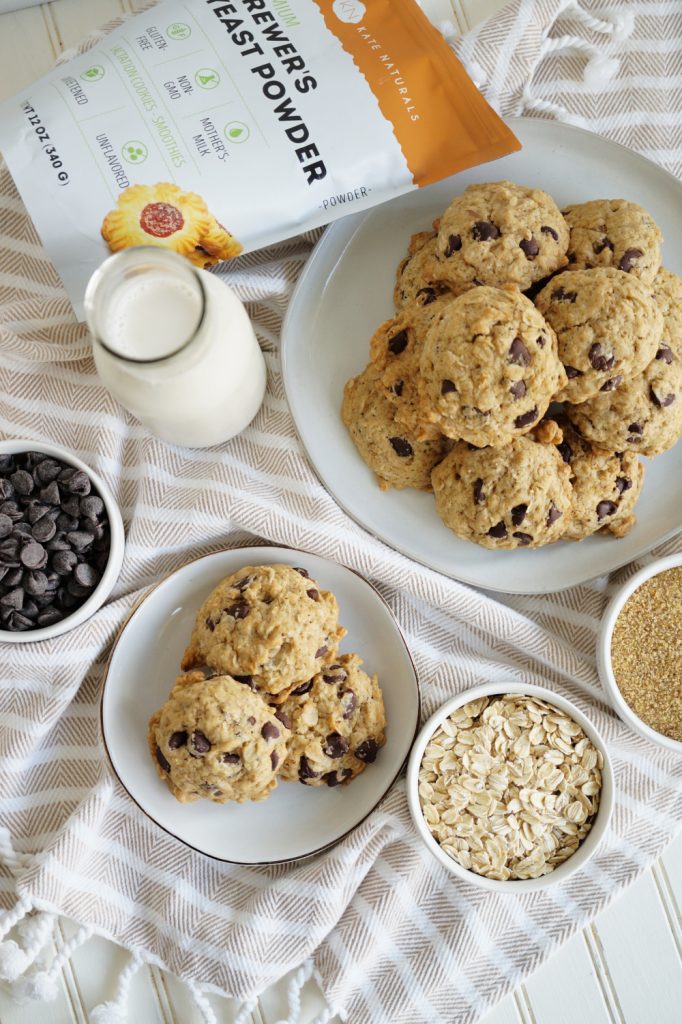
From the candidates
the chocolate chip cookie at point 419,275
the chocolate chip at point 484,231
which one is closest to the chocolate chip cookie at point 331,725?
the chocolate chip cookie at point 419,275

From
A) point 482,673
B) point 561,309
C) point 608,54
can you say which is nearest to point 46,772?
point 482,673

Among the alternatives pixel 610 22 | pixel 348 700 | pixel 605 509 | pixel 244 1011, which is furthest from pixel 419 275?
pixel 244 1011

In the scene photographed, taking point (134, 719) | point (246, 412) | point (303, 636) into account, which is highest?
point (246, 412)

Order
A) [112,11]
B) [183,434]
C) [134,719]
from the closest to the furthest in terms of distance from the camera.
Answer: [183,434] < [134,719] < [112,11]

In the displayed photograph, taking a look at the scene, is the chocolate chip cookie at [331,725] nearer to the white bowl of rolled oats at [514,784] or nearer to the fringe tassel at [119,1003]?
the white bowl of rolled oats at [514,784]

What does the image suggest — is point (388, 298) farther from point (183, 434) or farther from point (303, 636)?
point (303, 636)

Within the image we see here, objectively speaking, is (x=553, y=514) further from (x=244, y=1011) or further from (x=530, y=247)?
(x=244, y=1011)
